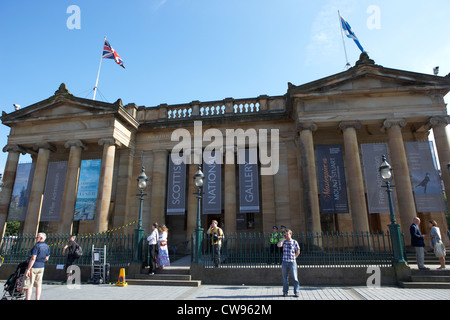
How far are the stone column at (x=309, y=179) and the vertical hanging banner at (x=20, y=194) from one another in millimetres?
16236

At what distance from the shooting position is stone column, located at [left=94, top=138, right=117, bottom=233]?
14.9 metres

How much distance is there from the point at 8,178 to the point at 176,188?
10.3 meters

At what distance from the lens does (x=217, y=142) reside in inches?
701

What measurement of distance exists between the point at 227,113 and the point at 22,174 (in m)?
13.3

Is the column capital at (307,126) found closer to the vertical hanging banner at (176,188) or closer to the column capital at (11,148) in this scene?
the vertical hanging banner at (176,188)

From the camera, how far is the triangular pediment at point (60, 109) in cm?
1673

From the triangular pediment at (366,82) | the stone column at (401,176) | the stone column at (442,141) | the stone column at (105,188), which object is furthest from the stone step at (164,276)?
the stone column at (442,141)

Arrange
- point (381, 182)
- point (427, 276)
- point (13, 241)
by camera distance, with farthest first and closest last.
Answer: point (381, 182) < point (13, 241) < point (427, 276)

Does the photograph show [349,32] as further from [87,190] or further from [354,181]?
[87,190]

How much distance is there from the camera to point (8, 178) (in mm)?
17219

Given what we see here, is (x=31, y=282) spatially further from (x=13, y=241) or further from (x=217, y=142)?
(x=217, y=142)

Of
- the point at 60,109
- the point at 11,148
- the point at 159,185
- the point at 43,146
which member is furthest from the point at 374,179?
the point at 11,148

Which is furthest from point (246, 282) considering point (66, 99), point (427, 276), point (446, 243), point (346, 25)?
point (346, 25)
